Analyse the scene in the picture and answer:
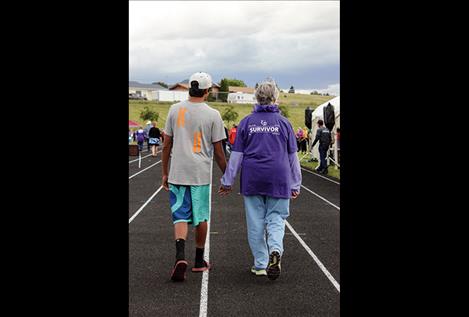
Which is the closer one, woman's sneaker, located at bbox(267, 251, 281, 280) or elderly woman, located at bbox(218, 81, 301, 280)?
woman's sneaker, located at bbox(267, 251, 281, 280)

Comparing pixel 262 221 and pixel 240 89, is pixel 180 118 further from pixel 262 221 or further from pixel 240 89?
pixel 240 89

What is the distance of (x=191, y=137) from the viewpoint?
5887 millimetres

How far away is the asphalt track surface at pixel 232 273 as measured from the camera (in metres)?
4.97

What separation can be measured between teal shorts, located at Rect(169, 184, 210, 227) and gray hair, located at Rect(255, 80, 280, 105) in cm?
105

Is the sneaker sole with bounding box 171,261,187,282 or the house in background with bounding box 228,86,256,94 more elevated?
the house in background with bounding box 228,86,256,94

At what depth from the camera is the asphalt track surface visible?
4.97 meters

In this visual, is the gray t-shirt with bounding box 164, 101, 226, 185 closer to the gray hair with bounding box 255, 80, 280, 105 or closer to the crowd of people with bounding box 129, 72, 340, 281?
the crowd of people with bounding box 129, 72, 340, 281

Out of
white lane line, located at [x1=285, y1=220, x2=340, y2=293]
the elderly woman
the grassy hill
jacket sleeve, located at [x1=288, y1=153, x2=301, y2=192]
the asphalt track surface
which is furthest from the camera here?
the grassy hill

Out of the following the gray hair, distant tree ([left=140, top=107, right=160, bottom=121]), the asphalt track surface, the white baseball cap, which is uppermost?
distant tree ([left=140, top=107, right=160, bottom=121])

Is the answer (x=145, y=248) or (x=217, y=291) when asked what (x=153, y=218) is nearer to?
(x=145, y=248)

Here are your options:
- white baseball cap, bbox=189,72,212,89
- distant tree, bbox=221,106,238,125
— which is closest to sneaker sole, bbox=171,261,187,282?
white baseball cap, bbox=189,72,212,89

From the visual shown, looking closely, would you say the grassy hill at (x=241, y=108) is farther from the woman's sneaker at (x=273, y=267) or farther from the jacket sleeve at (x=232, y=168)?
the woman's sneaker at (x=273, y=267)

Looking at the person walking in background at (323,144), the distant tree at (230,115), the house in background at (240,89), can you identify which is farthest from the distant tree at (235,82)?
the person walking in background at (323,144)

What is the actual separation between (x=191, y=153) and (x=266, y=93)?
969 mm
